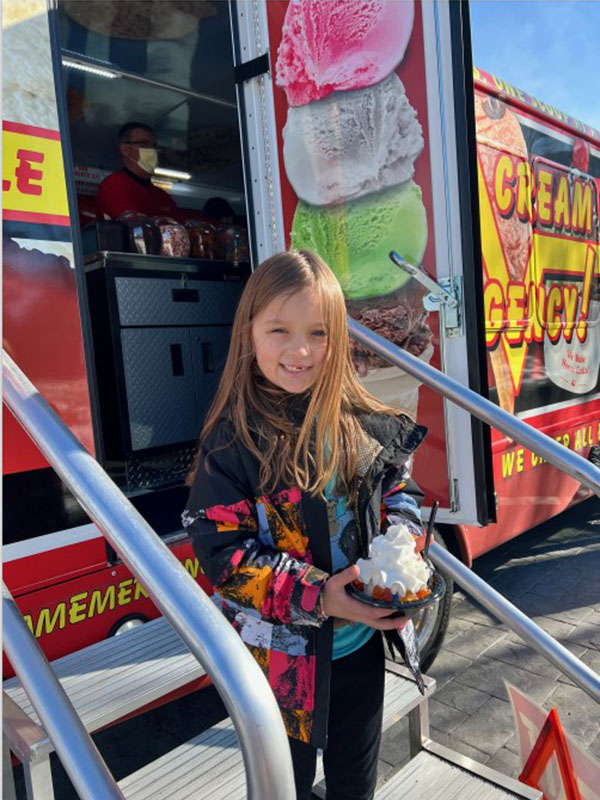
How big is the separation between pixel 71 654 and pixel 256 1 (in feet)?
8.60

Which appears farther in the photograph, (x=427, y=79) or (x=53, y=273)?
(x=427, y=79)

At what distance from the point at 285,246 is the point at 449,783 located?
2076 mm

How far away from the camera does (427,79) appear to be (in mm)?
2230

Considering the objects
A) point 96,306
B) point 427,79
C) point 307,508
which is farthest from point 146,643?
point 427,79

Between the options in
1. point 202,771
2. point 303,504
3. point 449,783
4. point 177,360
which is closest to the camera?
point 303,504

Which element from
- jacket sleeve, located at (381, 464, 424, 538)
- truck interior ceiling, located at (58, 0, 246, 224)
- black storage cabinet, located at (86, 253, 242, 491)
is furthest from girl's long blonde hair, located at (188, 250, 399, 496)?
truck interior ceiling, located at (58, 0, 246, 224)

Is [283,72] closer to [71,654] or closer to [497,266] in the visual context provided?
[497,266]

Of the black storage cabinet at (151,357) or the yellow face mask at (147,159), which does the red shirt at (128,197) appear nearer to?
the yellow face mask at (147,159)

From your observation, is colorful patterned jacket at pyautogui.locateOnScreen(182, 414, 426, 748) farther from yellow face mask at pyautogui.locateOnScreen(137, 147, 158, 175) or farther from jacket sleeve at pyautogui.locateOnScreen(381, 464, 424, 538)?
yellow face mask at pyautogui.locateOnScreen(137, 147, 158, 175)

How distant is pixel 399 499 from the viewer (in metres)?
1.40

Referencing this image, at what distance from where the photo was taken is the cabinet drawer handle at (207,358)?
3.51 metres

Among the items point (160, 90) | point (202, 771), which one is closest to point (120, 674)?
point (202, 771)

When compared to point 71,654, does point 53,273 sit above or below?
above

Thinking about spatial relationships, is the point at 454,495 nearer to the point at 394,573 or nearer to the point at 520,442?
the point at 520,442
